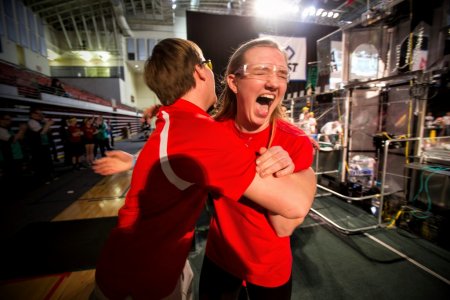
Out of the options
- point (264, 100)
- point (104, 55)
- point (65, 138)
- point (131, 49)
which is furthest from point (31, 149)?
point (131, 49)

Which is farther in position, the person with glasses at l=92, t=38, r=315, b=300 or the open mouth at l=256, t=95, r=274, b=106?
the open mouth at l=256, t=95, r=274, b=106

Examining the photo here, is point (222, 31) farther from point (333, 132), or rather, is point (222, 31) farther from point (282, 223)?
point (282, 223)

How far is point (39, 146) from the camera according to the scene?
6.03m

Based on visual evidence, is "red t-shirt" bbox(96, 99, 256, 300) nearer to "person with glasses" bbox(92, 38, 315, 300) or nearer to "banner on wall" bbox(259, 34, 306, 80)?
"person with glasses" bbox(92, 38, 315, 300)

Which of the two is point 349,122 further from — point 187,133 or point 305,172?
point 187,133

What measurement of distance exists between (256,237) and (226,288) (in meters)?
0.39

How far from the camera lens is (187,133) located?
725 mm

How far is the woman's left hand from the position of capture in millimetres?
749

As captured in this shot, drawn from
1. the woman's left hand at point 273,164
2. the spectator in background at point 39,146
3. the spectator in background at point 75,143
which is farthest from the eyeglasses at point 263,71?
the spectator in background at point 75,143

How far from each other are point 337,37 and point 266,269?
15.7ft

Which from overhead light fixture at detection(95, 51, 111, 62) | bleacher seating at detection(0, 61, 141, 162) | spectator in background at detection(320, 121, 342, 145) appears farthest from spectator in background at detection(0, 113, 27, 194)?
overhead light fixture at detection(95, 51, 111, 62)

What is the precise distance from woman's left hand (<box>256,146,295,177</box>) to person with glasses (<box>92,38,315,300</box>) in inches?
0.9

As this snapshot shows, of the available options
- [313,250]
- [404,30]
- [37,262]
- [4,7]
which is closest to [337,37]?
[404,30]

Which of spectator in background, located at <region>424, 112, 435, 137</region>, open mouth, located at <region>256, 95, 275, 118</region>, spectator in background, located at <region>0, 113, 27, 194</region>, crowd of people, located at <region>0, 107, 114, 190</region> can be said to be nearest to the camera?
open mouth, located at <region>256, 95, 275, 118</region>
